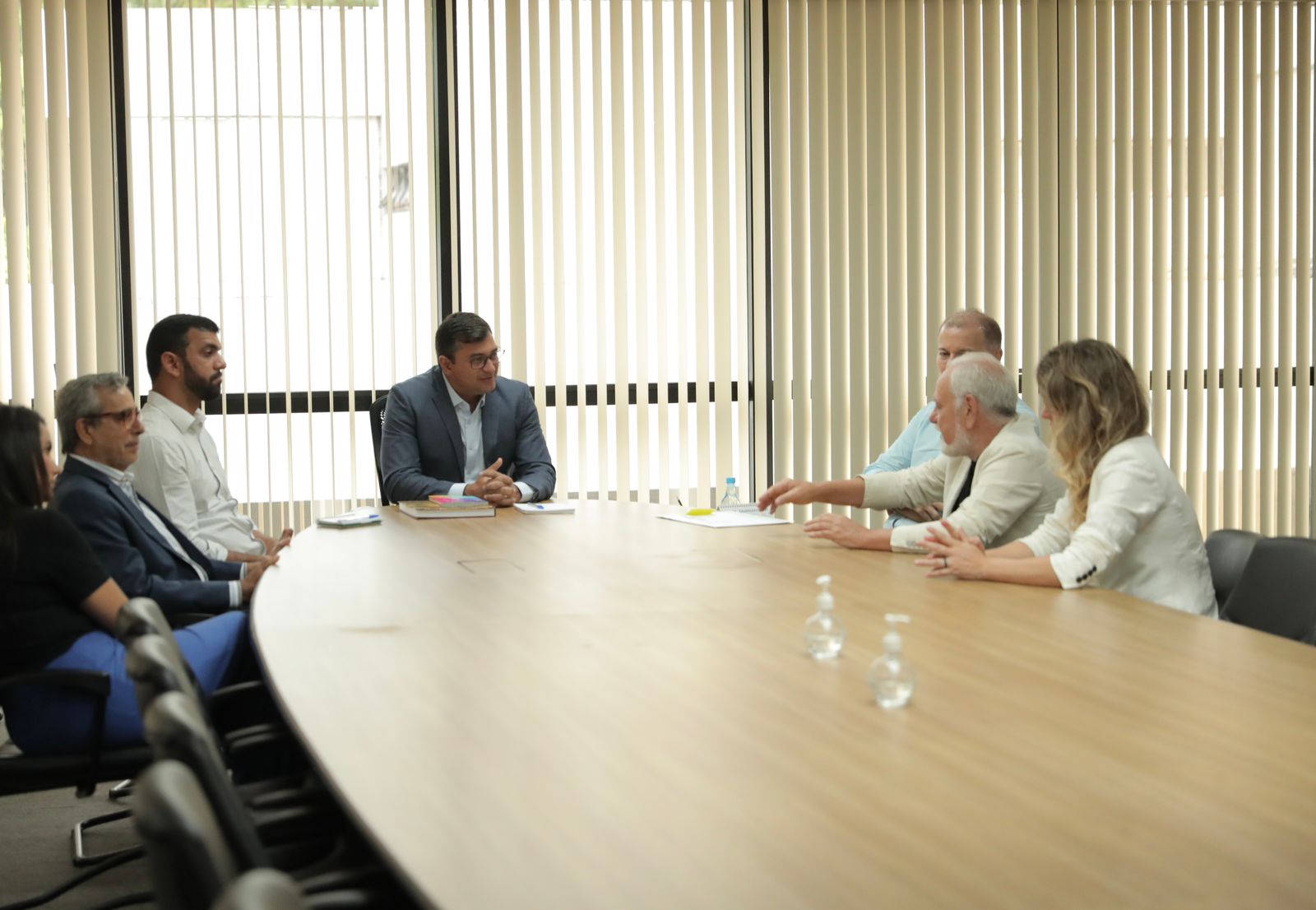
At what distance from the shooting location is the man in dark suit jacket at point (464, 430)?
5.27 meters

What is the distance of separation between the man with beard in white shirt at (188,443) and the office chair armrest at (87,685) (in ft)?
4.95

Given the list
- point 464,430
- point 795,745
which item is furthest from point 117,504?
point 795,745

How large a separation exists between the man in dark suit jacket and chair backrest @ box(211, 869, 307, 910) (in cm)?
400

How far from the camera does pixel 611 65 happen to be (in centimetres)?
649

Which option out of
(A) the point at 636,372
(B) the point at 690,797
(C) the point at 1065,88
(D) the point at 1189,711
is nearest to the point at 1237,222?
(C) the point at 1065,88

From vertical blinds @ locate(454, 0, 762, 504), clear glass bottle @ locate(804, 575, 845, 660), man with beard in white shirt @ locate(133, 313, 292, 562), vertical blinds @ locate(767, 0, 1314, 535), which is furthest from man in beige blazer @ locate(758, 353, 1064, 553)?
vertical blinds @ locate(767, 0, 1314, 535)

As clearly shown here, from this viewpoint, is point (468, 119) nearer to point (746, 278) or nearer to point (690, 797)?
point (746, 278)

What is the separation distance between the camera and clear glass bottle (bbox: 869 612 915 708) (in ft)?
6.44

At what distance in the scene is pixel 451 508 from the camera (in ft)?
16.0

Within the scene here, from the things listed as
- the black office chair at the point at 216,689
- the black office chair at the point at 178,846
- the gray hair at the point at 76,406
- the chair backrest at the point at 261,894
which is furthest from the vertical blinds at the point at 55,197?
the chair backrest at the point at 261,894

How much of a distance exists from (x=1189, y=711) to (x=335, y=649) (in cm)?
158

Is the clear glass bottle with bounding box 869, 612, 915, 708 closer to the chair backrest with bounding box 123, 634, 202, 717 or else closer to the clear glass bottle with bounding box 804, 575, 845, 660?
the clear glass bottle with bounding box 804, 575, 845, 660

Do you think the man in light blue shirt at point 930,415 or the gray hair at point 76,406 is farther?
the man in light blue shirt at point 930,415

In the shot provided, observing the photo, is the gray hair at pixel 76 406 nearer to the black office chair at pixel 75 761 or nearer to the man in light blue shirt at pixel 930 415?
the black office chair at pixel 75 761
